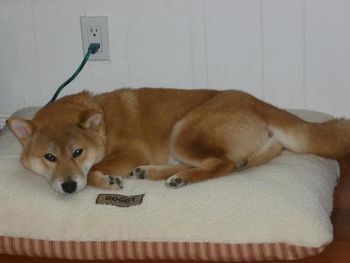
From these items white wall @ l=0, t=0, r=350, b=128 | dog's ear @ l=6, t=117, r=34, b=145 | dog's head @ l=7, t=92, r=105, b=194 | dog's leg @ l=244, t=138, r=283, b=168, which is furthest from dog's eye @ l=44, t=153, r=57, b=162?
white wall @ l=0, t=0, r=350, b=128

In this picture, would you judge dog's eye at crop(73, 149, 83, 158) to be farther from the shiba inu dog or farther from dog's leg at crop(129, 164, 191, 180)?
dog's leg at crop(129, 164, 191, 180)

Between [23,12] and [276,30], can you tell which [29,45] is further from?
[276,30]

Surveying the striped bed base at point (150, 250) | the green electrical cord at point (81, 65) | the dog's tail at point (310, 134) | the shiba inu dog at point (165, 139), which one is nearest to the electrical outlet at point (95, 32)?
the green electrical cord at point (81, 65)

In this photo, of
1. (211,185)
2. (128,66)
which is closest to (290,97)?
→ (128,66)

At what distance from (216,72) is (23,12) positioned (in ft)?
3.31

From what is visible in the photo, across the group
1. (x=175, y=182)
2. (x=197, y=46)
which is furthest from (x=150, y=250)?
(x=197, y=46)

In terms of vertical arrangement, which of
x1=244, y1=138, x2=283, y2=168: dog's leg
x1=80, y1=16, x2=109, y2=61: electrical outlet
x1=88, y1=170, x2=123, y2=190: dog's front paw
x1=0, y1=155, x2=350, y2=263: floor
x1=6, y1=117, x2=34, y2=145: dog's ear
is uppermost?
x1=80, y1=16, x2=109, y2=61: electrical outlet

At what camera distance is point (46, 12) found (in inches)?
112

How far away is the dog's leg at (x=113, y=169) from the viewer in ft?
6.85

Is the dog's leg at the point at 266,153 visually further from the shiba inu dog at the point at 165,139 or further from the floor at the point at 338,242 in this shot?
the floor at the point at 338,242

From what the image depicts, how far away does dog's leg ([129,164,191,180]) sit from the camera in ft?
7.30

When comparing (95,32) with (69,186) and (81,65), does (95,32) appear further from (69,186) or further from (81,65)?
(69,186)

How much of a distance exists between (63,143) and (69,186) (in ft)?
0.62

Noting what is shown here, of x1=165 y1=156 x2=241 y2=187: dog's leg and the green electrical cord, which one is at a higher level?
the green electrical cord
